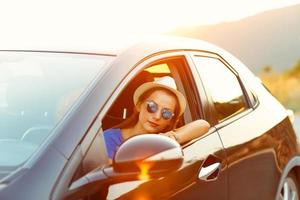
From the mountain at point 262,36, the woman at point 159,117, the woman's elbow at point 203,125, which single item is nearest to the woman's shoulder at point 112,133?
the woman at point 159,117

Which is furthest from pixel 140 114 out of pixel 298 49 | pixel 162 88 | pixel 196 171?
pixel 298 49

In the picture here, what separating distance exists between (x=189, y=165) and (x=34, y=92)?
0.76 meters

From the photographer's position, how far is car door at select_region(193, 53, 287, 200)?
4723 mm

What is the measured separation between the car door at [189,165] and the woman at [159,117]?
7 centimetres

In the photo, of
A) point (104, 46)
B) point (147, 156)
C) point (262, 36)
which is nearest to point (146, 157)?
point (147, 156)

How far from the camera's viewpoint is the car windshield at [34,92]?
3.56 metres

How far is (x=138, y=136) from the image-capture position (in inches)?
135

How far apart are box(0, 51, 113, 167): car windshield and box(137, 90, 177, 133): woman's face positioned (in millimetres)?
481

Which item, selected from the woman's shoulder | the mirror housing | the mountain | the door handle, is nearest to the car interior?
the woman's shoulder

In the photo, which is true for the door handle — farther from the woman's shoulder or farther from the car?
the woman's shoulder

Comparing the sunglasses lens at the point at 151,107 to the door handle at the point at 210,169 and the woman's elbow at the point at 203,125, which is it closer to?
the woman's elbow at the point at 203,125

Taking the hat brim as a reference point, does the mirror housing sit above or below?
below

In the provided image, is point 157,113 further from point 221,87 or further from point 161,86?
point 221,87

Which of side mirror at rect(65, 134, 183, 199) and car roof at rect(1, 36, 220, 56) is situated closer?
side mirror at rect(65, 134, 183, 199)
